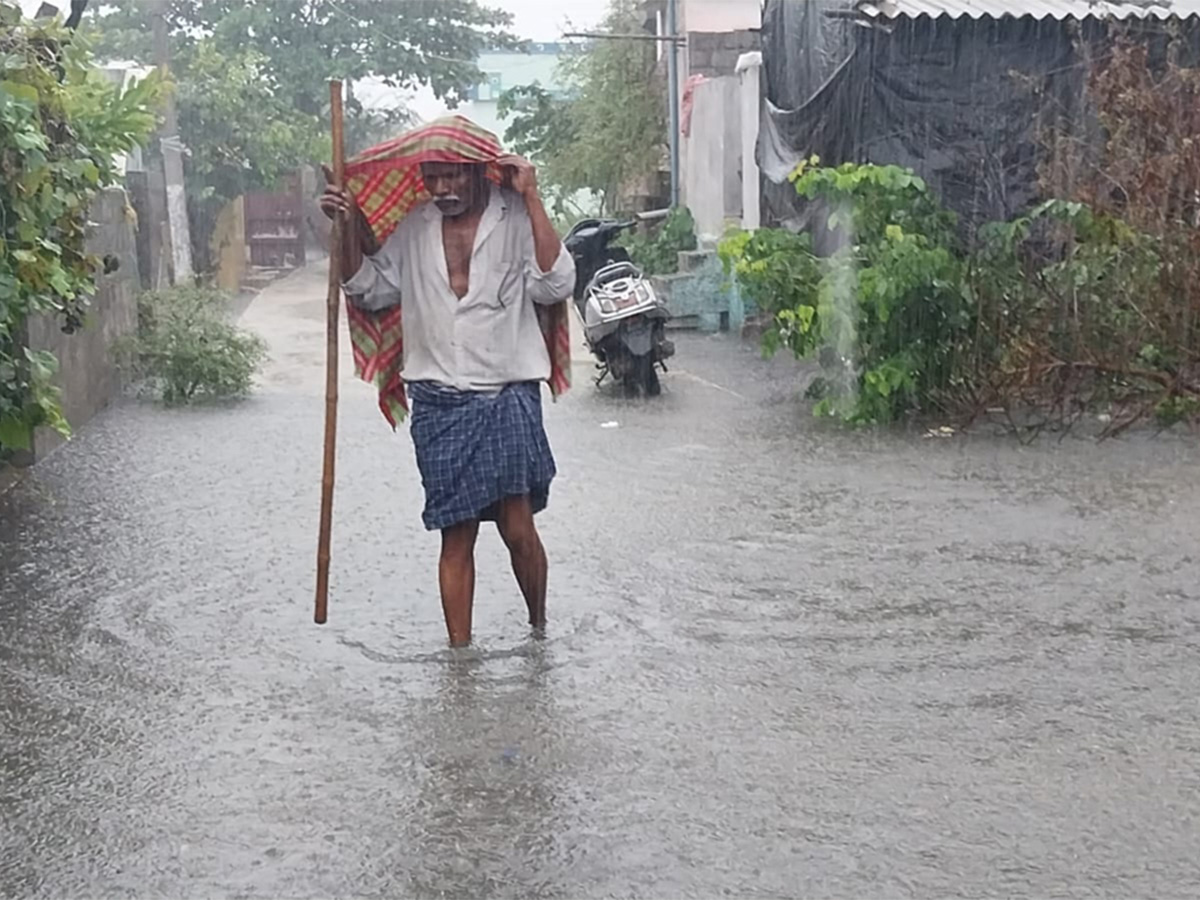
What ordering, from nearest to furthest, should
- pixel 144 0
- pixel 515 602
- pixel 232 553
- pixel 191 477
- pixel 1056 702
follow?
pixel 1056 702, pixel 515 602, pixel 232 553, pixel 191 477, pixel 144 0

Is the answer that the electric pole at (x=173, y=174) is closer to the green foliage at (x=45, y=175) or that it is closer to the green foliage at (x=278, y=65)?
the green foliage at (x=278, y=65)

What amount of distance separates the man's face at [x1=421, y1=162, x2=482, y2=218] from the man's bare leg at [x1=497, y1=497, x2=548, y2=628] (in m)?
0.99

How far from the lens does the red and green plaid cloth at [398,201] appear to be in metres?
5.24

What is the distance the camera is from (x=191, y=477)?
8.84m

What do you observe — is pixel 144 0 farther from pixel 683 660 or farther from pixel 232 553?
pixel 683 660

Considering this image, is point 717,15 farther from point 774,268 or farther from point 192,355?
point 774,268

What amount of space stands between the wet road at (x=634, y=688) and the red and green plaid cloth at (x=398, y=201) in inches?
35.6

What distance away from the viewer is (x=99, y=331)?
37.1 feet

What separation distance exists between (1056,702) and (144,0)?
2708 cm

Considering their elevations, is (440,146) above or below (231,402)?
above

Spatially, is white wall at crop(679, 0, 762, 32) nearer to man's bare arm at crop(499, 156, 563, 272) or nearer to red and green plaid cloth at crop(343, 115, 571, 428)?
red and green plaid cloth at crop(343, 115, 571, 428)

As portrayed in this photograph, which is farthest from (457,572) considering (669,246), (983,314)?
(669,246)

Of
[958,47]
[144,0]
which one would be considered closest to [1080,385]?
[958,47]

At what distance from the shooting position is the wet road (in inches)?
153
